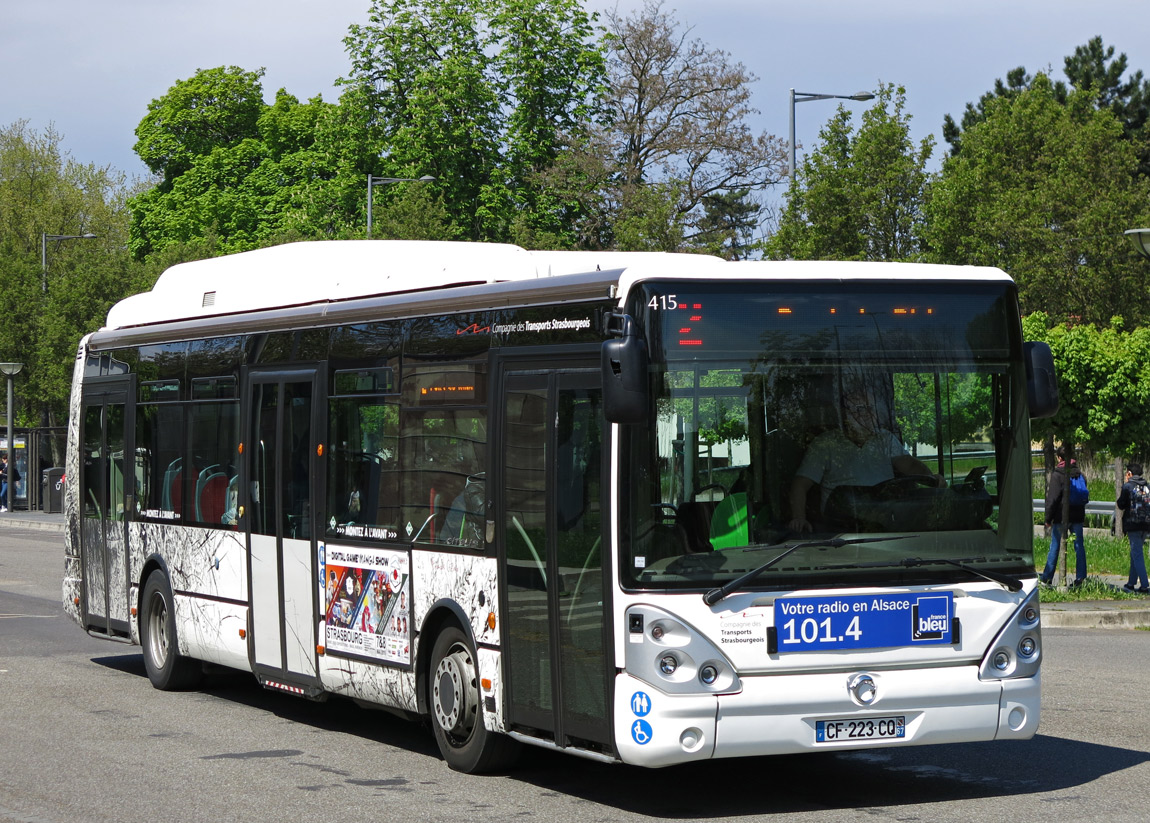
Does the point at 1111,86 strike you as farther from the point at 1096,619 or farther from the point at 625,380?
the point at 625,380

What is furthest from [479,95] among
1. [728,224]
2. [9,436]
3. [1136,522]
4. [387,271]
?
[387,271]

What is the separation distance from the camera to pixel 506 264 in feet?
31.8

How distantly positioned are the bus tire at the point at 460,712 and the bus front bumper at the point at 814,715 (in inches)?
56.3

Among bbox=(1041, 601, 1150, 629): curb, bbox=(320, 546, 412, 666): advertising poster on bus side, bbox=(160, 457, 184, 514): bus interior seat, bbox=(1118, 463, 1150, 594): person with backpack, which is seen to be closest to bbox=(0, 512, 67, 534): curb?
bbox=(1118, 463, 1150, 594): person with backpack

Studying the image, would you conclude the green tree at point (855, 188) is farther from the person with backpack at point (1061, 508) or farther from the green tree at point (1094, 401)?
the person with backpack at point (1061, 508)

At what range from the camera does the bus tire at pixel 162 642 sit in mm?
13000

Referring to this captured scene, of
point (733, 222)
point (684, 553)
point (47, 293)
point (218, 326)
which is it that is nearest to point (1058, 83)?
point (733, 222)

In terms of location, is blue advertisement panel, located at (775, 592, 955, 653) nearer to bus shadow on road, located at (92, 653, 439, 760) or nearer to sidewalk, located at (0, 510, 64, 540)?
bus shadow on road, located at (92, 653, 439, 760)

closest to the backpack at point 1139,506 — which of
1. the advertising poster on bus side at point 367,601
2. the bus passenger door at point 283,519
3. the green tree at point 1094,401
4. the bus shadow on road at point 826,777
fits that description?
the green tree at point 1094,401

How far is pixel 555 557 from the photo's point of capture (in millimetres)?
8406

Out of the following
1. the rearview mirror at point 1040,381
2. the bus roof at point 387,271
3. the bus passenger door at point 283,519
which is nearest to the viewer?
the bus roof at point 387,271

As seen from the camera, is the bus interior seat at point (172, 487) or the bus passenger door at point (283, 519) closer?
the bus passenger door at point (283, 519)

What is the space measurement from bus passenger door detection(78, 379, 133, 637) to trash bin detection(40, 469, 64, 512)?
108 ft

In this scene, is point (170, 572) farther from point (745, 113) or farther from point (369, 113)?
point (369, 113)
